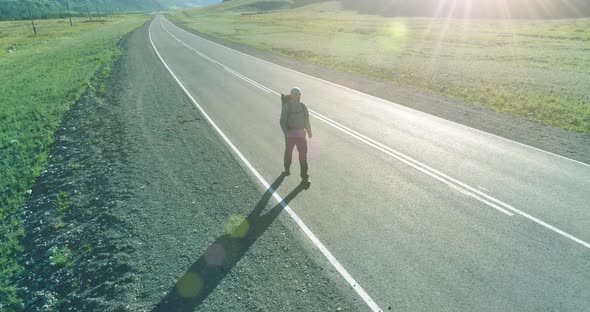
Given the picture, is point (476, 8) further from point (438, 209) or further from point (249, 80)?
→ point (438, 209)

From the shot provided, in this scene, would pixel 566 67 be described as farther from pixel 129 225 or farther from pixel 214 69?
pixel 129 225

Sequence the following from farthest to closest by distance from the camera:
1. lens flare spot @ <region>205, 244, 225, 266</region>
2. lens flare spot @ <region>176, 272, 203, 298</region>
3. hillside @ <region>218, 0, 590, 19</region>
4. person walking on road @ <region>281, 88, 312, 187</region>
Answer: hillside @ <region>218, 0, 590, 19</region>, person walking on road @ <region>281, 88, 312, 187</region>, lens flare spot @ <region>205, 244, 225, 266</region>, lens flare spot @ <region>176, 272, 203, 298</region>

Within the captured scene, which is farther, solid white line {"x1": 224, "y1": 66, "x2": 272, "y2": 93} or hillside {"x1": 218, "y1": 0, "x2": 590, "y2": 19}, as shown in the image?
hillside {"x1": 218, "y1": 0, "x2": 590, "y2": 19}

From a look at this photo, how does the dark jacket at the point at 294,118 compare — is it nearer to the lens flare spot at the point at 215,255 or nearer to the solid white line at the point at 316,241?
the solid white line at the point at 316,241

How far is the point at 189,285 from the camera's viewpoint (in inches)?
202

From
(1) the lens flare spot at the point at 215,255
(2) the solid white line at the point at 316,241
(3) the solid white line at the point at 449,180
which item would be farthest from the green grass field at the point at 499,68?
(1) the lens flare spot at the point at 215,255

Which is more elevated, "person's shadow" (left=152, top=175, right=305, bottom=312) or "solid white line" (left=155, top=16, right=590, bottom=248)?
"solid white line" (left=155, top=16, right=590, bottom=248)

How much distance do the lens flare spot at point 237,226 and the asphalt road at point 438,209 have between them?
116 centimetres

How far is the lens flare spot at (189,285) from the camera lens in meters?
4.99

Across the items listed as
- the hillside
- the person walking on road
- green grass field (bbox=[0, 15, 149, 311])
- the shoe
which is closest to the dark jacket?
the person walking on road

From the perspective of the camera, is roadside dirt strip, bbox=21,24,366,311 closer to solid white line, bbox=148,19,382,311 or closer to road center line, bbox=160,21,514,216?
solid white line, bbox=148,19,382,311

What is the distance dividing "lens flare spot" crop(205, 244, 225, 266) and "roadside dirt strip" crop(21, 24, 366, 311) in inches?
0.8

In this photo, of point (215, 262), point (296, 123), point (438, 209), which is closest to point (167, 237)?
Answer: point (215, 262)

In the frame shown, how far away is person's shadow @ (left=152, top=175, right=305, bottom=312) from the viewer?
16.0 feet
